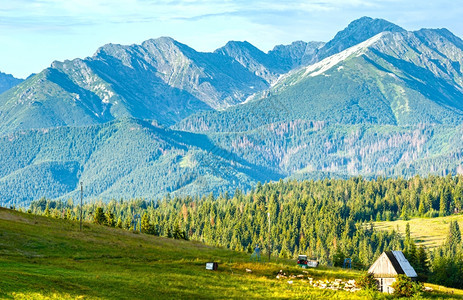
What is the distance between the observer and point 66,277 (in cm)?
8675

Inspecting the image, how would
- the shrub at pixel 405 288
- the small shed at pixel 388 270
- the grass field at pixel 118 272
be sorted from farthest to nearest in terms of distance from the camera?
the small shed at pixel 388 270 → the shrub at pixel 405 288 → the grass field at pixel 118 272

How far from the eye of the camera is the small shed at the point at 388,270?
107m

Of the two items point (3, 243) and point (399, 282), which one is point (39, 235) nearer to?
point (3, 243)

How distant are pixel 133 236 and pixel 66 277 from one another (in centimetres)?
7011

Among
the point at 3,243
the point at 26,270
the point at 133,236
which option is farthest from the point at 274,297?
the point at 133,236

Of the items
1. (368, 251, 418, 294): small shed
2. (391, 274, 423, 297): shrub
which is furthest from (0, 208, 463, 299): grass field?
(368, 251, 418, 294): small shed

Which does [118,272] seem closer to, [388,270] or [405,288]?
[405,288]

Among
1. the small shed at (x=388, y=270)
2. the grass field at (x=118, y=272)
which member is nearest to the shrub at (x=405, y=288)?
the grass field at (x=118, y=272)

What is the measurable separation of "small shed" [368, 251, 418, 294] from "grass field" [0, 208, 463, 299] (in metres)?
4.96

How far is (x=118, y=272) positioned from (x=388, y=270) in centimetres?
4241

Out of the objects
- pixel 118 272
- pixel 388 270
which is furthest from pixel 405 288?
pixel 118 272

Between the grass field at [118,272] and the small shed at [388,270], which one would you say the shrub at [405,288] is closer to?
the grass field at [118,272]

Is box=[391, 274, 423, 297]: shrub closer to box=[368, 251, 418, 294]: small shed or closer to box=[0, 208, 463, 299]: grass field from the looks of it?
box=[0, 208, 463, 299]: grass field

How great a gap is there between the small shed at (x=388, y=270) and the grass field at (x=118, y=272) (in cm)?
496
